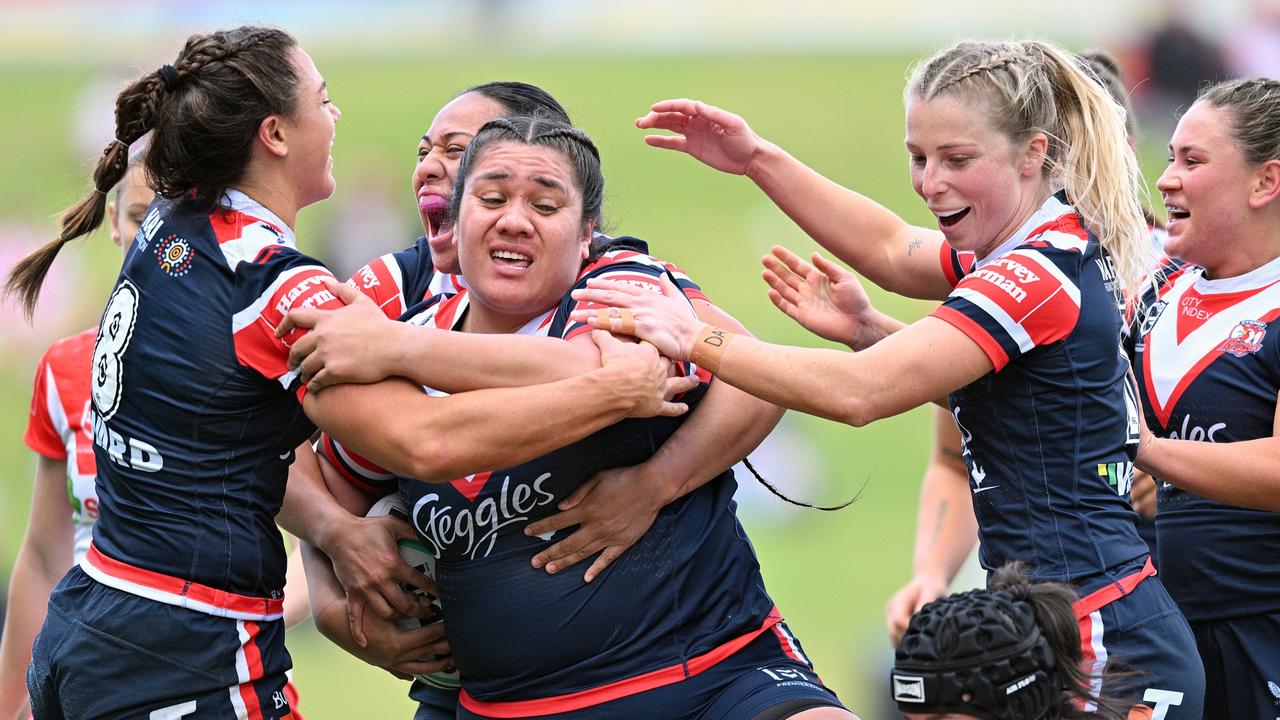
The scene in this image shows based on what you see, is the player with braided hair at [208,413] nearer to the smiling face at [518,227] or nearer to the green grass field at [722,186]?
the smiling face at [518,227]

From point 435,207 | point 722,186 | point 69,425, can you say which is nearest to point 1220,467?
point 435,207

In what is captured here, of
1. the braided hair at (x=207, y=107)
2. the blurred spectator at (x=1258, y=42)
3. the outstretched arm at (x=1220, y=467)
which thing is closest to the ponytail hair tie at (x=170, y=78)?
the braided hair at (x=207, y=107)

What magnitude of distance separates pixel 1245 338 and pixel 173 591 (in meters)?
2.63

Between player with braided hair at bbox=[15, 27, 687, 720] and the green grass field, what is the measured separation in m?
8.28

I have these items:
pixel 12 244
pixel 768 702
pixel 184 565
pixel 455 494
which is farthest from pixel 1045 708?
pixel 12 244

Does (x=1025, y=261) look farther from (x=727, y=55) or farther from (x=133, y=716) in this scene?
(x=727, y=55)

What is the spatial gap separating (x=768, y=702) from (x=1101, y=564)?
0.78 meters

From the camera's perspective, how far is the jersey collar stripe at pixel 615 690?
9.77 ft

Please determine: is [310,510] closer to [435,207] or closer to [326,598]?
[326,598]

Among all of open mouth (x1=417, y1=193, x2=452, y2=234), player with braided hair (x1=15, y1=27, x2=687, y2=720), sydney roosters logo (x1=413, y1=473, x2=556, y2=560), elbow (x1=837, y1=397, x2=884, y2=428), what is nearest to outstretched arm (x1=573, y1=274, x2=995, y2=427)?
elbow (x1=837, y1=397, x2=884, y2=428)

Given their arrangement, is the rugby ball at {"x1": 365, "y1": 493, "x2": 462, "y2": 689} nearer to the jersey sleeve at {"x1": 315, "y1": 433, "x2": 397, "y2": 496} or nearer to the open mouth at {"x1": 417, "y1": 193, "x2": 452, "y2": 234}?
the jersey sleeve at {"x1": 315, "y1": 433, "x2": 397, "y2": 496}

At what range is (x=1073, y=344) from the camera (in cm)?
300

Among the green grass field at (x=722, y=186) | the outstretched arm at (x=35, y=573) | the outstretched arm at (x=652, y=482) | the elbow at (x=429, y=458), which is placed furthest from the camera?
the green grass field at (x=722, y=186)

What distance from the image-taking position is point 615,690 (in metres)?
2.97
